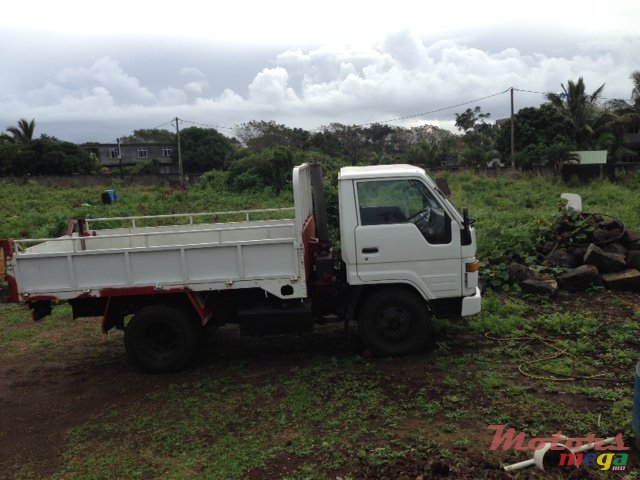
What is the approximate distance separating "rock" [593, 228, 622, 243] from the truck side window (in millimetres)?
4593

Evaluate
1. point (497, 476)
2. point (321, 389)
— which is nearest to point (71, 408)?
point (321, 389)

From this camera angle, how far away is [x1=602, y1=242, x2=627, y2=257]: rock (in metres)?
8.69

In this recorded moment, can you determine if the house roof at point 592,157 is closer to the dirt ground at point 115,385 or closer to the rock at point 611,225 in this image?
the rock at point 611,225

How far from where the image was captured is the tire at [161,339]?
5.92m

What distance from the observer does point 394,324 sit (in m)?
5.96

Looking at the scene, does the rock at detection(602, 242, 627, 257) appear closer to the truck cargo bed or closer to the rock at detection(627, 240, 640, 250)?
the rock at detection(627, 240, 640, 250)

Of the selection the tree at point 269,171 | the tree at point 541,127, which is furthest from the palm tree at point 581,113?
the tree at point 269,171

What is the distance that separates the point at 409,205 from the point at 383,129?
51910 mm

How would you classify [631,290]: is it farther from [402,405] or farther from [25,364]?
[25,364]

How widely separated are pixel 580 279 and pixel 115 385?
6768 mm

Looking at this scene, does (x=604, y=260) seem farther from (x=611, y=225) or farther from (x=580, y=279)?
(x=611, y=225)

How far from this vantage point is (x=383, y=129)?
5625cm

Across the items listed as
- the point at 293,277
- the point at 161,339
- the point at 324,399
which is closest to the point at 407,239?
the point at 293,277

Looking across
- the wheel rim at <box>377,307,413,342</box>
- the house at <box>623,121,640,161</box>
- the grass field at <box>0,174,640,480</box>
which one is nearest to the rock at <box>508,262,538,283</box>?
the grass field at <box>0,174,640,480</box>
